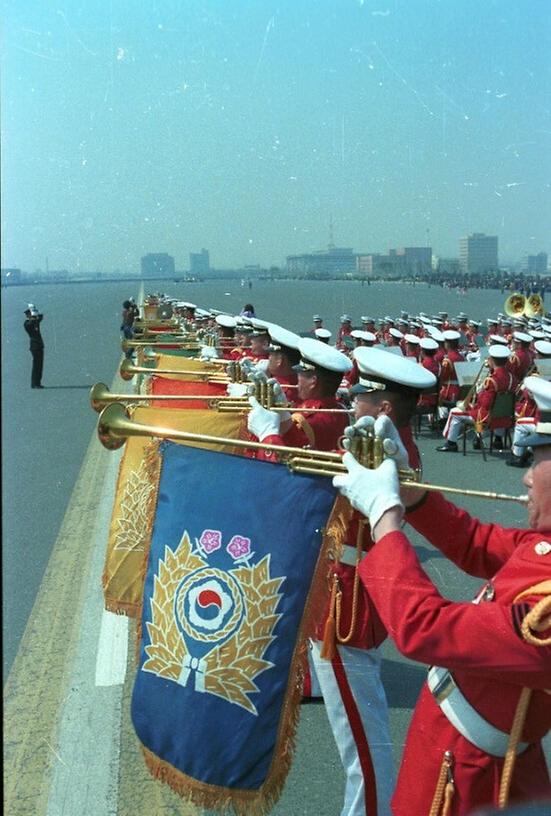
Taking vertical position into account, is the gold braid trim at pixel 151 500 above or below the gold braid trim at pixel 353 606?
above

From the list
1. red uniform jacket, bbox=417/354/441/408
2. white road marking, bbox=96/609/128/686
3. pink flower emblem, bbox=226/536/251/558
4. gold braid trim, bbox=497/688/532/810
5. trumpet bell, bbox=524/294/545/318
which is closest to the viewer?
gold braid trim, bbox=497/688/532/810

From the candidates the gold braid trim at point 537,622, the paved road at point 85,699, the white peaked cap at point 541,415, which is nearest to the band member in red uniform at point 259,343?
the paved road at point 85,699

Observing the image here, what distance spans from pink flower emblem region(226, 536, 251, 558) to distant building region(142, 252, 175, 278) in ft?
26.4

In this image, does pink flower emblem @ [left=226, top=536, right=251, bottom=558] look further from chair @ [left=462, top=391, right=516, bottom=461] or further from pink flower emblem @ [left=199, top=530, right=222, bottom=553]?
chair @ [left=462, top=391, right=516, bottom=461]

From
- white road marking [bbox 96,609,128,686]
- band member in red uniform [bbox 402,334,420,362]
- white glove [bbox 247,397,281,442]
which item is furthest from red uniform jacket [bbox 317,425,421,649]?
band member in red uniform [bbox 402,334,420,362]

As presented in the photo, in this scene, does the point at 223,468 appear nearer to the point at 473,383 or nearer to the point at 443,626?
the point at 443,626

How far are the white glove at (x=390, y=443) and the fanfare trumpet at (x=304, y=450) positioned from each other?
1.3 inches

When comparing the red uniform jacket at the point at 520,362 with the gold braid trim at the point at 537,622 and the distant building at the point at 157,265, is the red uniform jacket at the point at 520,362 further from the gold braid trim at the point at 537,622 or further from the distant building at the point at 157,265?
→ the gold braid trim at the point at 537,622

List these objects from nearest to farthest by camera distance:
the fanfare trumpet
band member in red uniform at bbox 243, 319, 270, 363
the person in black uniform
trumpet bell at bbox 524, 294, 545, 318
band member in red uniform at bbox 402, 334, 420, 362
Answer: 1. the fanfare trumpet
2. band member in red uniform at bbox 243, 319, 270, 363
3. band member in red uniform at bbox 402, 334, 420, 362
4. the person in black uniform
5. trumpet bell at bbox 524, 294, 545, 318

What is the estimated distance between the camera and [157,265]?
10547 mm

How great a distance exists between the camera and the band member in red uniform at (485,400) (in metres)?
10.5

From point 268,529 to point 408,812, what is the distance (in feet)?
2.67

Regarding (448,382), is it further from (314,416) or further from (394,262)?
(314,416)

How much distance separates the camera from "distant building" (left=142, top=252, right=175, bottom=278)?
10.2 metres
